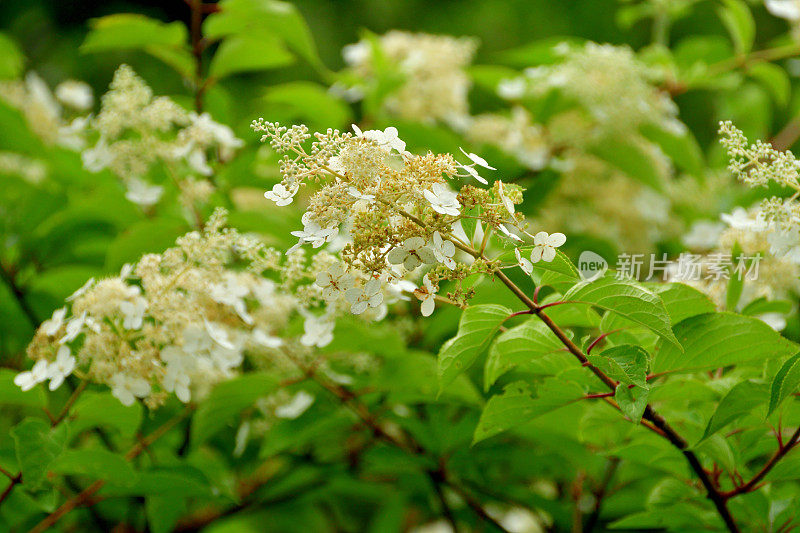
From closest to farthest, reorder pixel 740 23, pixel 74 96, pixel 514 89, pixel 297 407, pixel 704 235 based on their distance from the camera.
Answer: pixel 297 407, pixel 704 235, pixel 740 23, pixel 514 89, pixel 74 96

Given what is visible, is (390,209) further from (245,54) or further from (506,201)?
(245,54)

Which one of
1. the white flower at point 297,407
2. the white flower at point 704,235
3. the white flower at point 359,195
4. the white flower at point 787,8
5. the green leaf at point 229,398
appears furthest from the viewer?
the white flower at point 787,8

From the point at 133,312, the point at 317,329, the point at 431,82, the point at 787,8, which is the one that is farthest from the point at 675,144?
the point at 133,312

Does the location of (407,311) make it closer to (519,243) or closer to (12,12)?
(519,243)

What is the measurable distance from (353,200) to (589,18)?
10.1 feet

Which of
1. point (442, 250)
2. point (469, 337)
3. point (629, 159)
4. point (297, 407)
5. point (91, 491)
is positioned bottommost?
point (91, 491)

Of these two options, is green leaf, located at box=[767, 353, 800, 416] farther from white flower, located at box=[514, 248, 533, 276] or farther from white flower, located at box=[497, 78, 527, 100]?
white flower, located at box=[497, 78, 527, 100]

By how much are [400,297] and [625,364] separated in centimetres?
28

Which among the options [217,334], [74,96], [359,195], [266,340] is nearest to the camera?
[359,195]

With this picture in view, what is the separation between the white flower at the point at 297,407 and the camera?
4.06ft

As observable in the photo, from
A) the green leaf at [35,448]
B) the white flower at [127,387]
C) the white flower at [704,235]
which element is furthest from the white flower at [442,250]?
the white flower at [704,235]

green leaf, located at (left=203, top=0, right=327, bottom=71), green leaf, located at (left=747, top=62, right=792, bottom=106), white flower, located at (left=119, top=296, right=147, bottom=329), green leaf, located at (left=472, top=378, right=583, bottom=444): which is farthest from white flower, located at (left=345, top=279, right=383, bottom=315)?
green leaf, located at (left=747, top=62, right=792, bottom=106)

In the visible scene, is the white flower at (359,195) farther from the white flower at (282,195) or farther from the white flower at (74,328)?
the white flower at (74,328)

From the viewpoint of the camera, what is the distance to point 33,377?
38.3 inches
